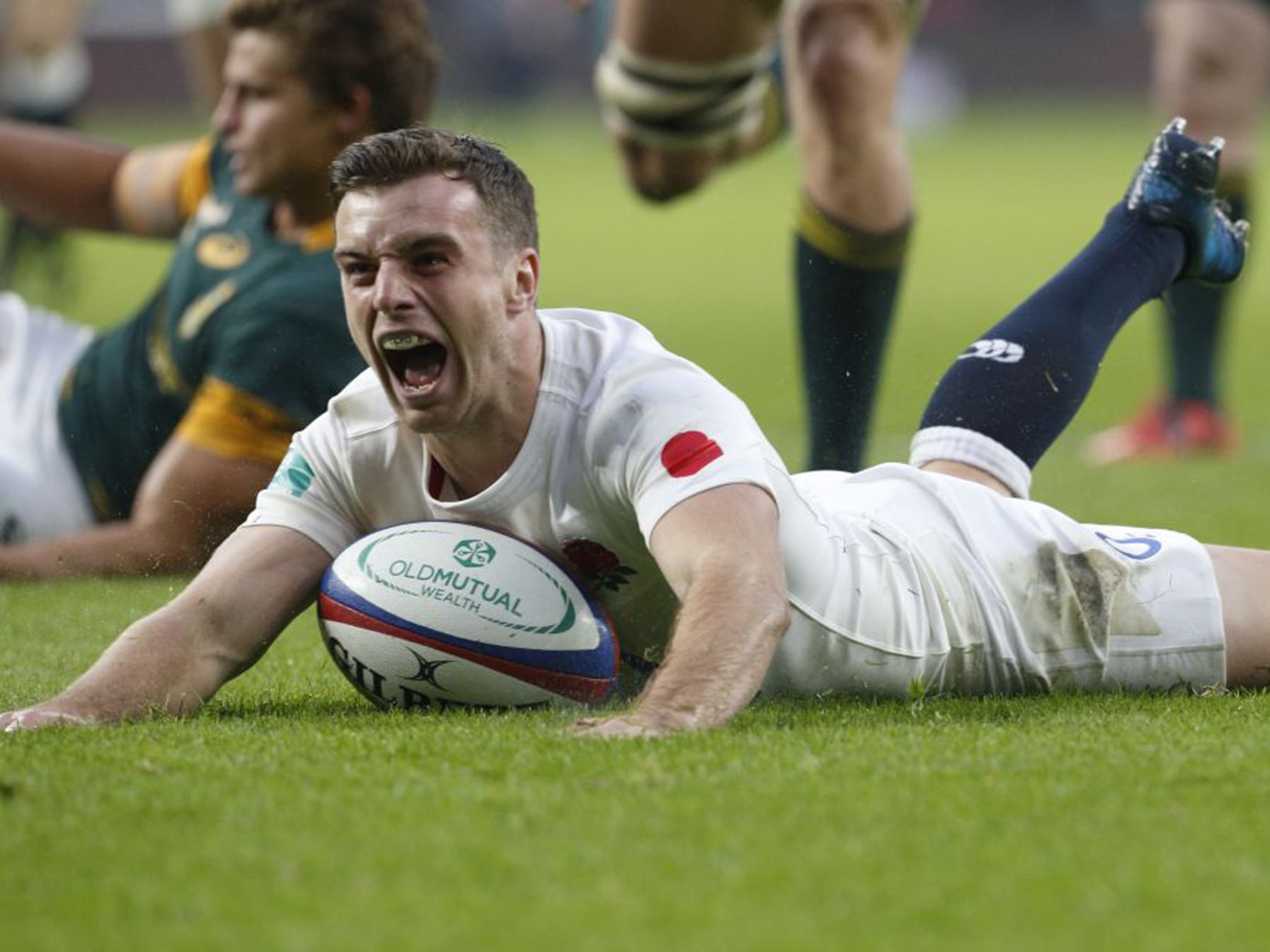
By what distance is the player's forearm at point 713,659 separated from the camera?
129 inches

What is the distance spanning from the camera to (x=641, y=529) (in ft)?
11.7

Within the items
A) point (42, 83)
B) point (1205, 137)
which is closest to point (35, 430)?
point (1205, 137)

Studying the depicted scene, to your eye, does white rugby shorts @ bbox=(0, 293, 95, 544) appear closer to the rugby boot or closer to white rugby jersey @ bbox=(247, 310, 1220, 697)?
white rugby jersey @ bbox=(247, 310, 1220, 697)

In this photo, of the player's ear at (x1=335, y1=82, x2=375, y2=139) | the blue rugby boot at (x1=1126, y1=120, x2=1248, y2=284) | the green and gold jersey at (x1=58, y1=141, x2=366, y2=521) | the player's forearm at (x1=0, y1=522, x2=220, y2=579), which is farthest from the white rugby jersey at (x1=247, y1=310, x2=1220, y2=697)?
the player's ear at (x1=335, y1=82, x2=375, y2=139)

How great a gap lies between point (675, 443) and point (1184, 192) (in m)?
1.63

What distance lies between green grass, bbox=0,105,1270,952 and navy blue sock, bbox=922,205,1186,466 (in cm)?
79

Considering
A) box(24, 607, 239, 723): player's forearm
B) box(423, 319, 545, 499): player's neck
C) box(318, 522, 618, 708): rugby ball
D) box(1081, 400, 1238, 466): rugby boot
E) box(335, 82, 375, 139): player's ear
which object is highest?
box(335, 82, 375, 139): player's ear

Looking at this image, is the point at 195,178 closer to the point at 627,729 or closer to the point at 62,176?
the point at 62,176

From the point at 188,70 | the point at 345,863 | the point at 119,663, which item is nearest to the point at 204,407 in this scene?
the point at 119,663

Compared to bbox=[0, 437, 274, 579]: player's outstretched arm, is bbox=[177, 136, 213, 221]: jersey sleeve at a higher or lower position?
higher

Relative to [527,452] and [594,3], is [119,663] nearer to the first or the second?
[527,452]

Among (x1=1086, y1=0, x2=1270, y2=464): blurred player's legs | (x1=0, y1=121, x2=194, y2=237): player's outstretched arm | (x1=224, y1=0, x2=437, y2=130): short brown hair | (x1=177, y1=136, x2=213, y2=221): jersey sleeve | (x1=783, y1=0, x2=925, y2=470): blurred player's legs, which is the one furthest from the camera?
(x1=1086, y1=0, x2=1270, y2=464): blurred player's legs

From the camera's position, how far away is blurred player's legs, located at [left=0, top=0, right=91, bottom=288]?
10250 millimetres

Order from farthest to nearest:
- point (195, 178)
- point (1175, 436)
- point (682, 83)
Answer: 1. point (1175, 436)
2. point (195, 178)
3. point (682, 83)
